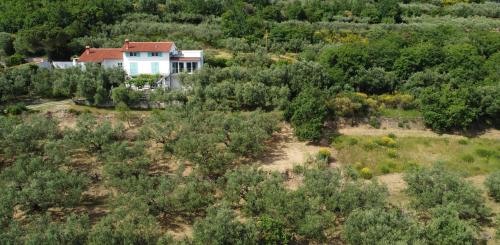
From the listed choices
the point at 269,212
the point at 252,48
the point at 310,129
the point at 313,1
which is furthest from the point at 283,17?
the point at 269,212

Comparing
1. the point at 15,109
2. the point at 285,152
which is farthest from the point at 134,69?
the point at 285,152

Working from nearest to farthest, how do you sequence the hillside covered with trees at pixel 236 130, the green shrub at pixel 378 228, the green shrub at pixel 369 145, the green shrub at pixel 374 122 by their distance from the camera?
the green shrub at pixel 378 228, the hillside covered with trees at pixel 236 130, the green shrub at pixel 369 145, the green shrub at pixel 374 122

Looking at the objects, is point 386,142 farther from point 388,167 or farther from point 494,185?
point 494,185

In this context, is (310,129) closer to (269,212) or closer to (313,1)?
(269,212)

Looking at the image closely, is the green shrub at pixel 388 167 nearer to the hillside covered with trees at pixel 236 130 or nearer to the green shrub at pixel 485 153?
the hillside covered with trees at pixel 236 130

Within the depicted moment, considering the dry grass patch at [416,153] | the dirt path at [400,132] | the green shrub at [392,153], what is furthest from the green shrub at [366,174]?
the dirt path at [400,132]

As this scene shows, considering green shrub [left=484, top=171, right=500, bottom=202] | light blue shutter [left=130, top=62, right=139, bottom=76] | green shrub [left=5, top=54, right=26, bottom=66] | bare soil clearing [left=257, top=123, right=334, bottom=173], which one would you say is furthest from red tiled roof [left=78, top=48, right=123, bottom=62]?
green shrub [left=484, top=171, right=500, bottom=202]
